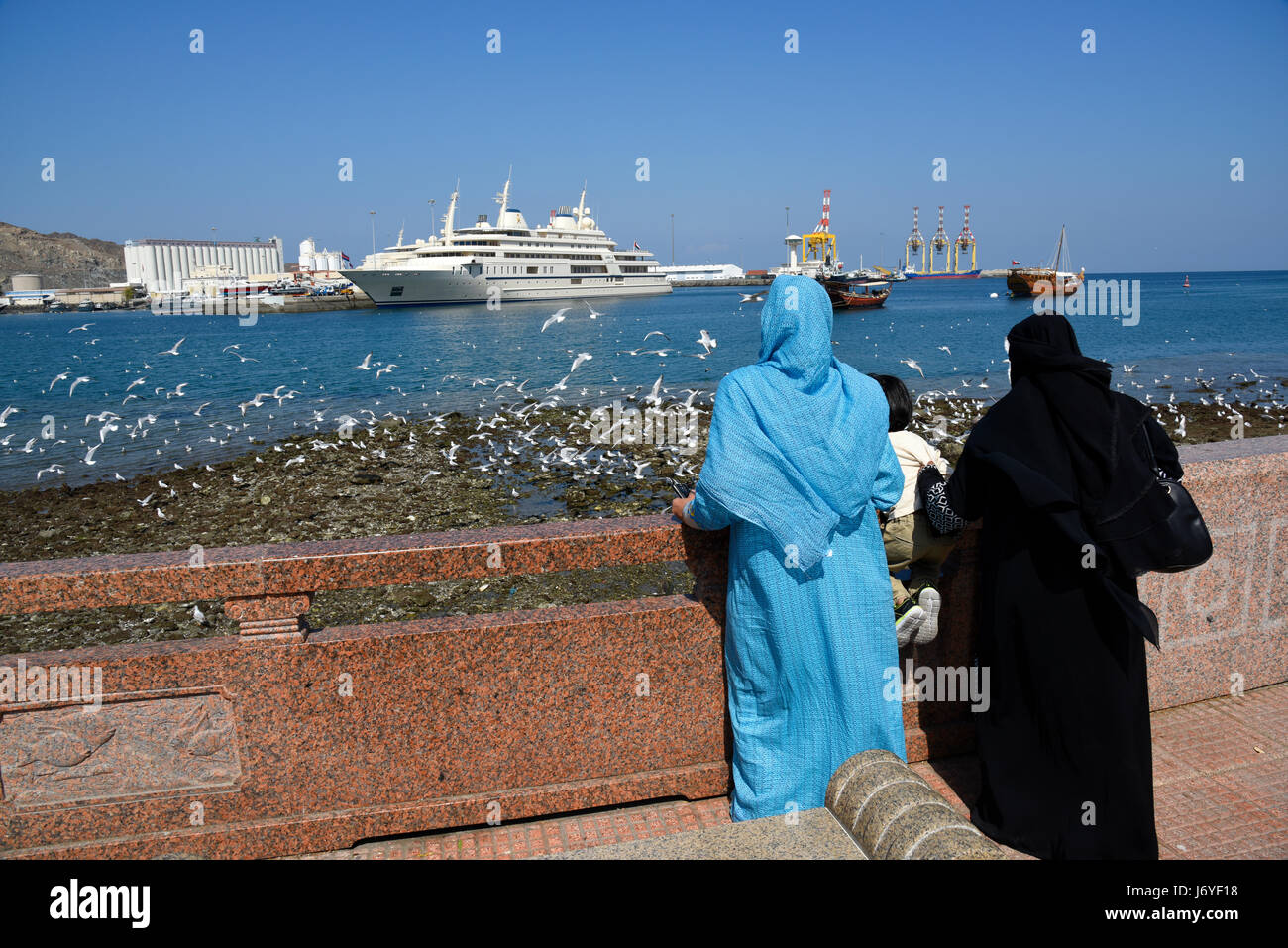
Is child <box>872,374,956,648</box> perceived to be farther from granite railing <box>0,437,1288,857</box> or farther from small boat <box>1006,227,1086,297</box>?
small boat <box>1006,227,1086,297</box>

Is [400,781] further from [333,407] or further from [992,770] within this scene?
[333,407]

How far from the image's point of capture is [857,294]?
225ft

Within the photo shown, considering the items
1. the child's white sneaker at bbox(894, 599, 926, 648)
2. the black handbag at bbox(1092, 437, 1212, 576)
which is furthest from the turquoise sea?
the black handbag at bbox(1092, 437, 1212, 576)

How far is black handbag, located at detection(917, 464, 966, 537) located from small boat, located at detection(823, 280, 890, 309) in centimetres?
5209

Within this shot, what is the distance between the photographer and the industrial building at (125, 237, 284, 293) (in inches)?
5531

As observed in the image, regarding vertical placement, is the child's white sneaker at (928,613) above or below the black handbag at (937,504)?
below

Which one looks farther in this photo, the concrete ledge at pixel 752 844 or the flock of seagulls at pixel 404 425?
the flock of seagulls at pixel 404 425

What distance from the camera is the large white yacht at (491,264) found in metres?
76.0

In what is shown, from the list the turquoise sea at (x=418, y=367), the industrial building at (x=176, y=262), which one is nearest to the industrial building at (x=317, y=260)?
the industrial building at (x=176, y=262)

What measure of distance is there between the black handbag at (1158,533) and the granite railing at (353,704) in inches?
43.8

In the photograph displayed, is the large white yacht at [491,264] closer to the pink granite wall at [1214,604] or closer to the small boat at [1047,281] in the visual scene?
the small boat at [1047,281]

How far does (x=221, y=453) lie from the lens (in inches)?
655

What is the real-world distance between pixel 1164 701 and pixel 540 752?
2485 mm
